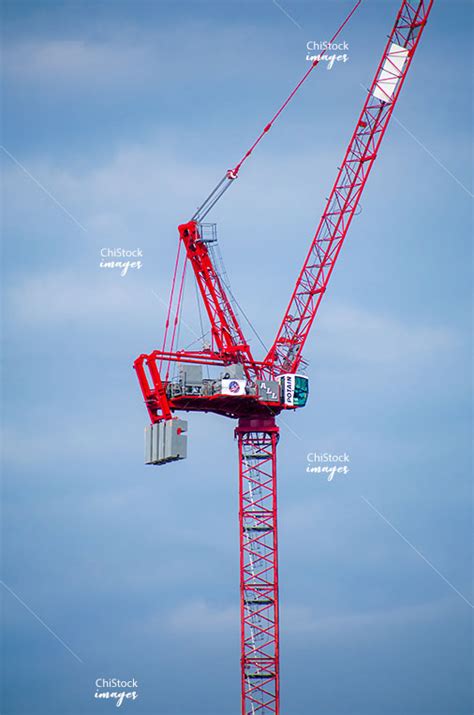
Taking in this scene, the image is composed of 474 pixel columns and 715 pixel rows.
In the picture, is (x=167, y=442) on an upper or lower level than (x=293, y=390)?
lower

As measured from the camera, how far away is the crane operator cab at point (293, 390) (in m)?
191

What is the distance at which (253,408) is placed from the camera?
18925 cm

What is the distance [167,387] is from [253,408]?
34.3ft

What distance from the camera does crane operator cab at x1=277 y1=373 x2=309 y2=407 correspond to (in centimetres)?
19075

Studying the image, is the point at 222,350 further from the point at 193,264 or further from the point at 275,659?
the point at 275,659

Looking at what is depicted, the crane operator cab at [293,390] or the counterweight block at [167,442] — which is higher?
the crane operator cab at [293,390]

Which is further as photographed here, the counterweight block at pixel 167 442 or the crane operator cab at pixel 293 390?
the crane operator cab at pixel 293 390

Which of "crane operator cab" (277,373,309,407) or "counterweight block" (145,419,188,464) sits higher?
"crane operator cab" (277,373,309,407)

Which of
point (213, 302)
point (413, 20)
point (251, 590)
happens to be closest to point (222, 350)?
point (213, 302)

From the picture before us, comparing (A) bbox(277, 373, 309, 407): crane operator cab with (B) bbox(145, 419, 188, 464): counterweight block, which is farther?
(A) bbox(277, 373, 309, 407): crane operator cab

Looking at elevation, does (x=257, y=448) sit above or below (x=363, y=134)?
below

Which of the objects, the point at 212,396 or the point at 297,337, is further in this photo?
the point at 297,337

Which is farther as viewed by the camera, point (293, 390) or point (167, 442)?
point (293, 390)

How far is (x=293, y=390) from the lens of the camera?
191m
